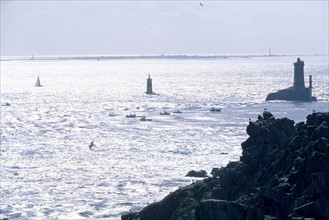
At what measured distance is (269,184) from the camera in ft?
145

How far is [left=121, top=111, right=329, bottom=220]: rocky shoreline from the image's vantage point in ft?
122

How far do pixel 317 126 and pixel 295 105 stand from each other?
130 meters

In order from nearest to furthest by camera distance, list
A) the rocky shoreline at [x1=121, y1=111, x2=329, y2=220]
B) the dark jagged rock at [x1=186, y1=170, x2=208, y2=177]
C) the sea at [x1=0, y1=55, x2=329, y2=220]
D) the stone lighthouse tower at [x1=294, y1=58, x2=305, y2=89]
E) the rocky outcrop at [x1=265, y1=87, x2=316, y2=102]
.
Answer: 1. the rocky shoreline at [x1=121, y1=111, x2=329, y2=220]
2. the sea at [x1=0, y1=55, x2=329, y2=220]
3. the dark jagged rock at [x1=186, y1=170, x2=208, y2=177]
4. the rocky outcrop at [x1=265, y1=87, x2=316, y2=102]
5. the stone lighthouse tower at [x1=294, y1=58, x2=305, y2=89]

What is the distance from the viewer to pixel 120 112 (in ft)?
553

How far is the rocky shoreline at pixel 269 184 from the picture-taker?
A: 122 ft

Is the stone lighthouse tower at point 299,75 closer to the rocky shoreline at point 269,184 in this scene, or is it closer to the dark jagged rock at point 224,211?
the rocky shoreline at point 269,184

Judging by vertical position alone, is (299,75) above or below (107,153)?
above

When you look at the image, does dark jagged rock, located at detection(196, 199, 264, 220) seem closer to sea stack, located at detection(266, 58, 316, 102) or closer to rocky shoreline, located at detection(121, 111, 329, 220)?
rocky shoreline, located at detection(121, 111, 329, 220)

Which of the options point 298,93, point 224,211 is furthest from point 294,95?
point 224,211

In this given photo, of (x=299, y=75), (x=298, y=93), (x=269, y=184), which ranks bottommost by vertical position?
(x=298, y=93)

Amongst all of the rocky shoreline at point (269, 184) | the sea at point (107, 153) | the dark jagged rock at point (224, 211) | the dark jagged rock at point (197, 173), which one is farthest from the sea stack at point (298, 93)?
the dark jagged rock at point (224, 211)

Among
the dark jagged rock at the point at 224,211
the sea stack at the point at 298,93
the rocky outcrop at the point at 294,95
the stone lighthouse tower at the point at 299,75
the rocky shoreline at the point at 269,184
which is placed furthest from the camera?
the stone lighthouse tower at the point at 299,75

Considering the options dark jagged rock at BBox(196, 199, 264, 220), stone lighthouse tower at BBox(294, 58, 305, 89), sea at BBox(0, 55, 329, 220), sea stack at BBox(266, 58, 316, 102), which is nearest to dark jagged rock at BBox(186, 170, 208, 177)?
sea at BBox(0, 55, 329, 220)

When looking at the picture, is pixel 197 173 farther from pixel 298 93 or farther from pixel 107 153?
pixel 298 93
